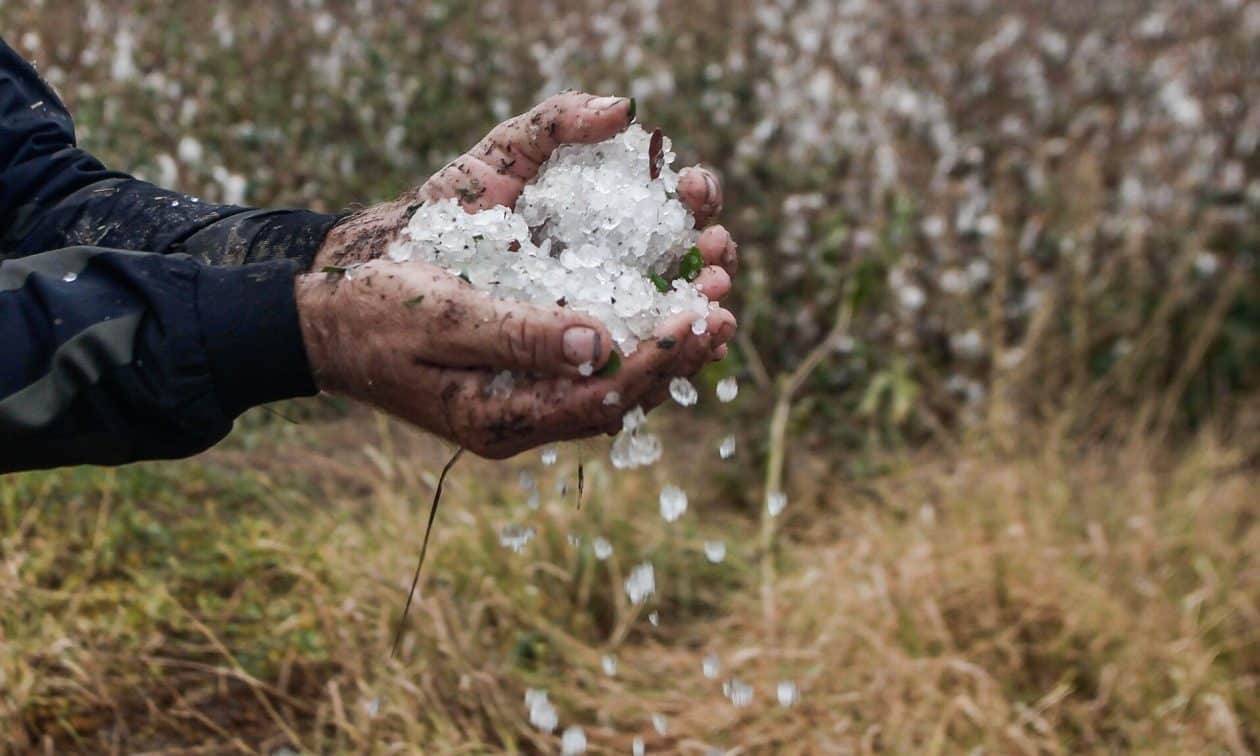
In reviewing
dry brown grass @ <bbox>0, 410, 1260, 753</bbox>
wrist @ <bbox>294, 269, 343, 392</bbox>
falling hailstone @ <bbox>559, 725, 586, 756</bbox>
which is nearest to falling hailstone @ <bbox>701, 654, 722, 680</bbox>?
dry brown grass @ <bbox>0, 410, 1260, 753</bbox>

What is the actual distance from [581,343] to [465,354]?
139 mm

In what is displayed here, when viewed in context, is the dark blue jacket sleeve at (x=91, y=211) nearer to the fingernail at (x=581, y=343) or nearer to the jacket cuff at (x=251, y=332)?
the jacket cuff at (x=251, y=332)

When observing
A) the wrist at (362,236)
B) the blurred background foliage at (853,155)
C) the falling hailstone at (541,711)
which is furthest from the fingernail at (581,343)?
the blurred background foliage at (853,155)

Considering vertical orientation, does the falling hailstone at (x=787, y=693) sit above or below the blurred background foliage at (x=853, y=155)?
below

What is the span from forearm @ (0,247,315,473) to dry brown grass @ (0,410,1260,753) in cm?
96

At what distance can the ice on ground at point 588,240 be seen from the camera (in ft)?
5.10

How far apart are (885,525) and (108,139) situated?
235cm

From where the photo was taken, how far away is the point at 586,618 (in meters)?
2.78

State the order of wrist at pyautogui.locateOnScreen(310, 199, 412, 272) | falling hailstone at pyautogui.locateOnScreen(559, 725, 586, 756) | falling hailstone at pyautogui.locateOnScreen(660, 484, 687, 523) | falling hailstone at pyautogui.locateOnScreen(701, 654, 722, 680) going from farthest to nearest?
falling hailstone at pyautogui.locateOnScreen(701, 654, 722, 680) < falling hailstone at pyautogui.locateOnScreen(559, 725, 586, 756) < falling hailstone at pyautogui.locateOnScreen(660, 484, 687, 523) < wrist at pyautogui.locateOnScreen(310, 199, 412, 272)

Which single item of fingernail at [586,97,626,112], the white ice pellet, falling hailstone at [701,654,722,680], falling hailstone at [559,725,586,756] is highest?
fingernail at [586,97,626,112]

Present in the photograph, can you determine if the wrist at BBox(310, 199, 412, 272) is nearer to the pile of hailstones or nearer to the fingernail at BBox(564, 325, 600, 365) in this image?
the pile of hailstones

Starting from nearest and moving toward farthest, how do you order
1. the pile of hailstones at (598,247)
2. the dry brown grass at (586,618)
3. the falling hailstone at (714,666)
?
the pile of hailstones at (598,247) → the dry brown grass at (586,618) → the falling hailstone at (714,666)

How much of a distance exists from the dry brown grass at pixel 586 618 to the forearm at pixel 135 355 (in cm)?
96

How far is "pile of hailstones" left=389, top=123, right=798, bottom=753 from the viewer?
155 centimetres
